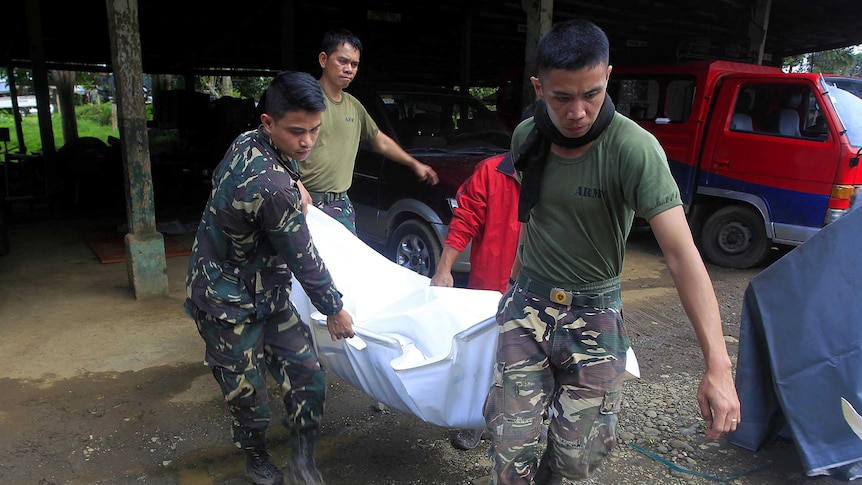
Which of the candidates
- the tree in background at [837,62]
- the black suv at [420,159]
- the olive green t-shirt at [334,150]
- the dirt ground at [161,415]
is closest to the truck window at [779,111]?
the dirt ground at [161,415]

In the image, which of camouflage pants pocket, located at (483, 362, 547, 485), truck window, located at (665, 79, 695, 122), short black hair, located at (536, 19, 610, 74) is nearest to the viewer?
short black hair, located at (536, 19, 610, 74)

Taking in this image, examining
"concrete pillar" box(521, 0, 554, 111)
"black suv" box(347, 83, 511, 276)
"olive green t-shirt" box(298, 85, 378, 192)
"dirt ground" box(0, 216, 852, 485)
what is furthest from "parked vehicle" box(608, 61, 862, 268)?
"olive green t-shirt" box(298, 85, 378, 192)

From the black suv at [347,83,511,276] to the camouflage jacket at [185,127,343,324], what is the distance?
2495mm

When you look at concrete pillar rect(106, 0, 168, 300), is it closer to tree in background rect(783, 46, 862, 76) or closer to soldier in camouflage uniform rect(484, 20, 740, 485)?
soldier in camouflage uniform rect(484, 20, 740, 485)

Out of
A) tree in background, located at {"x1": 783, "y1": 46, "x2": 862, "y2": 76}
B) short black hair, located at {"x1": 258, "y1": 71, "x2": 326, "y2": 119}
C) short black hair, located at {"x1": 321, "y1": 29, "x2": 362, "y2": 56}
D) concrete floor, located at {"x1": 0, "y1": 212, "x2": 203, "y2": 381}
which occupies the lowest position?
concrete floor, located at {"x1": 0, "y1": 212, "x2": 203, "y2": 381}

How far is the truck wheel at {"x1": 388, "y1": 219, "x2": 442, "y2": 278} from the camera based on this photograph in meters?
5.02

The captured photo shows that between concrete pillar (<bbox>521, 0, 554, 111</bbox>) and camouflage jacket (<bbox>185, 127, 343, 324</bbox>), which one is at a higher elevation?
concrete pillar (<bbox>521, 0, 554, 111</bbox>)

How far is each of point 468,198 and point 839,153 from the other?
451 cm

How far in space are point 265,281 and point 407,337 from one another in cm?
62

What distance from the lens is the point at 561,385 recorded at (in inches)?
81.0

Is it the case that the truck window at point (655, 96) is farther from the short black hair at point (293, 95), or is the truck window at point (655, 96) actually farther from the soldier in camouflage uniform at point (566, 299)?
the short black hair at point (293, 95)

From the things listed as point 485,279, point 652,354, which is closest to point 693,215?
point 652,354

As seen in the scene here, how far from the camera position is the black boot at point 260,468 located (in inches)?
102

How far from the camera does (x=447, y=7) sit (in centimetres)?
1046
